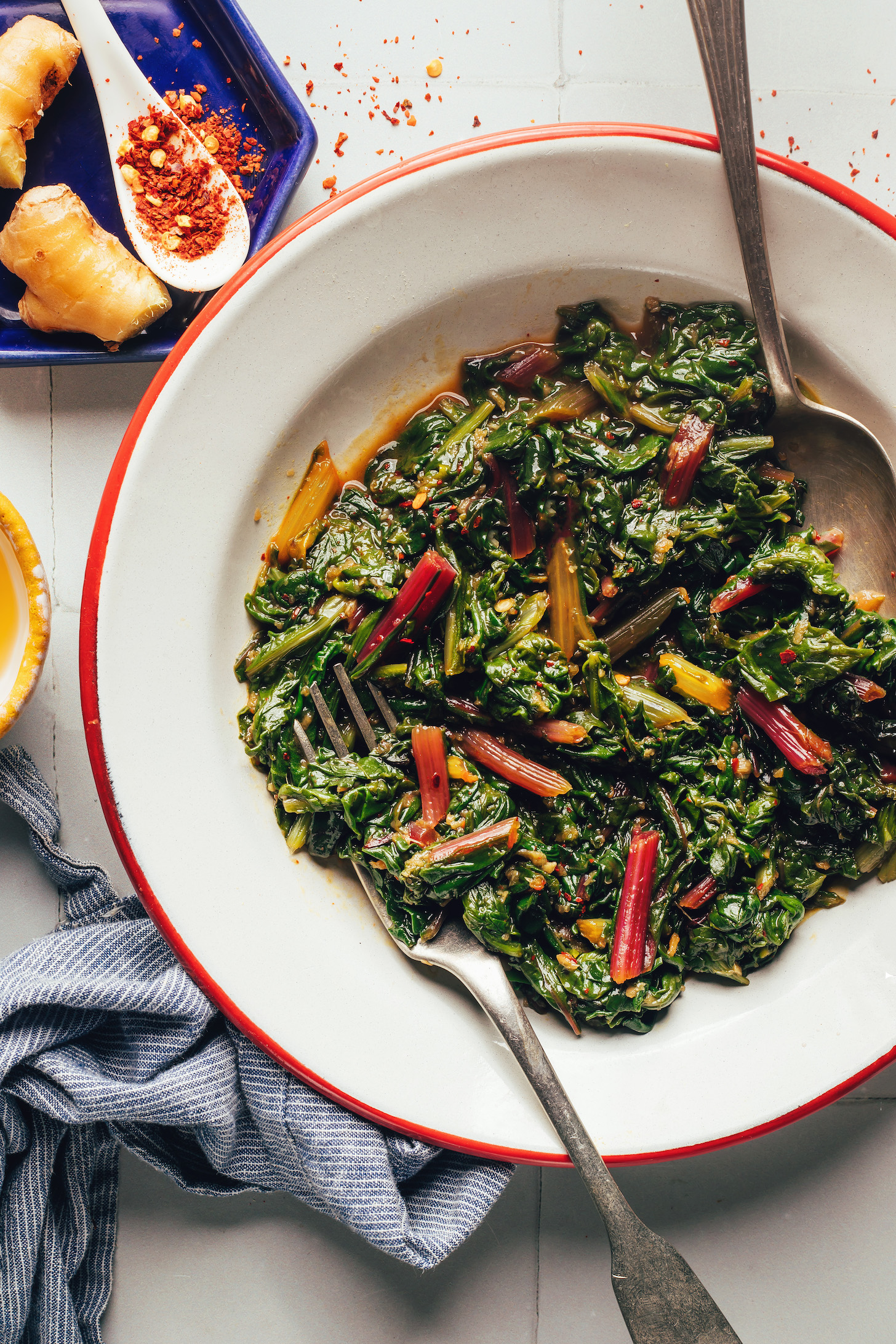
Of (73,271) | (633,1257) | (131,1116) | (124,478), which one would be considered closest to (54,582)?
(124,478)

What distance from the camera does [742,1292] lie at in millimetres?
3137

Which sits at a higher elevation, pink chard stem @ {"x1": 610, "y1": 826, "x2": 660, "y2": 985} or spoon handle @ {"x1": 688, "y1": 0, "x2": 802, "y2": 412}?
spoon handle @ {"x1": 688, "y1": 0, "x2": 802, "y2": 412}

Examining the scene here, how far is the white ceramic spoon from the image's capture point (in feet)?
8.84

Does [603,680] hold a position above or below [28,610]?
above

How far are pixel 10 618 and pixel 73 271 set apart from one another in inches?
45.0

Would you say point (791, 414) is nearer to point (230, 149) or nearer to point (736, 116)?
point (736, 116)

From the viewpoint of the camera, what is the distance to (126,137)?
2.78 m

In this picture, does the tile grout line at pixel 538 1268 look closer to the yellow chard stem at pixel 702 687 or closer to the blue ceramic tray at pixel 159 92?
the yellow chard stem at pixel 702 687

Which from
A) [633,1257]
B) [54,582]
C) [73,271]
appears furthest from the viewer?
[54,582]

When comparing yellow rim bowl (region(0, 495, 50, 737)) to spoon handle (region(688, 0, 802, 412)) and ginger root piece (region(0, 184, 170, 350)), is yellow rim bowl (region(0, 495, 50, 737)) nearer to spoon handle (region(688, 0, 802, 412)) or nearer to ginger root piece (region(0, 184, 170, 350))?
ginger root piece (region(0, 184, 170, 350))

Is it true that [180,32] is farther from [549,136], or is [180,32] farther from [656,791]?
[656,791]

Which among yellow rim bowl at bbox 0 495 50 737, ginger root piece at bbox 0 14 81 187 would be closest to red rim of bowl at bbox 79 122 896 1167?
yellow rim bowl at bbox 0 495 50 737

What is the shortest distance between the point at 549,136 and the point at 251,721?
190cm

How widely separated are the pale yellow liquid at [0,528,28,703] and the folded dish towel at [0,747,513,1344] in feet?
1.07
